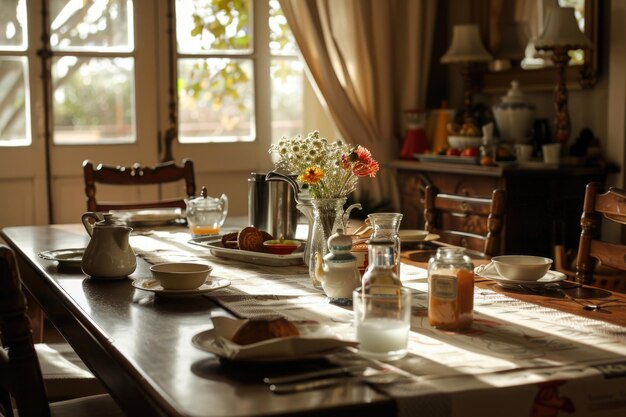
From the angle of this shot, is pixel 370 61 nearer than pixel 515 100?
No

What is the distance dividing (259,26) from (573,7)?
1.58 m

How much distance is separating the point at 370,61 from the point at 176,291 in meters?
3.04

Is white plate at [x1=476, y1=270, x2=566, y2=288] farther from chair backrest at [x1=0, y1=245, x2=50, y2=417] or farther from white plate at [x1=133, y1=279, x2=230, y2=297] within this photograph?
chair backrest at [x1=0, y1=245, x2=50, y2=417]

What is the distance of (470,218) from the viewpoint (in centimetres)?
389

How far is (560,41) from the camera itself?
363 centimetres

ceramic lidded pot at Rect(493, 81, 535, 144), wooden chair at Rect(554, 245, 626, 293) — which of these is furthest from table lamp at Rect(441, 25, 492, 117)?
wooden chair at Rect(554, 245, 626, 293)

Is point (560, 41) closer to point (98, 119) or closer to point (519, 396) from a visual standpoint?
point (98, 119)

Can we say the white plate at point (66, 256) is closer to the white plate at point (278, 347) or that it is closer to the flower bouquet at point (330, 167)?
the flower bouquet at point (330, 167)

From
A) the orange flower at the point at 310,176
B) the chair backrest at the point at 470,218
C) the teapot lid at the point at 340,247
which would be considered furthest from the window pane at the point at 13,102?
the teapot lid at the point at 340,247

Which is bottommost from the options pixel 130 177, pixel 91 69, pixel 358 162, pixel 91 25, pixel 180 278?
pixel 180 278

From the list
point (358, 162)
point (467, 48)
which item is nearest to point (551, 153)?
point (467, 48)

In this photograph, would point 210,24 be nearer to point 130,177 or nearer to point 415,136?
point 415,136

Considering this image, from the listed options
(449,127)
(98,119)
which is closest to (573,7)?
(449,127)

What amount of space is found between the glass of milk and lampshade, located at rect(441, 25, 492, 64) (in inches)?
120
